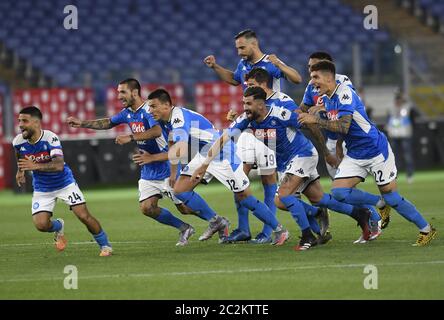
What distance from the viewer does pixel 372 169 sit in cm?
1288

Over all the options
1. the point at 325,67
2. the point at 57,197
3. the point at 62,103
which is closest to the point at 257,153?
the point at 325,67

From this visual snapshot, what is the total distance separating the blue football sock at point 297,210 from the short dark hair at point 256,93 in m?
1.27

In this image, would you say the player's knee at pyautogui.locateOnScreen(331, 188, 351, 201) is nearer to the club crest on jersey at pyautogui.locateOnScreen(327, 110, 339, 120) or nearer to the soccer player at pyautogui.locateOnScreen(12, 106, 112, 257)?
the club crest on jersey at pyautogui.locateOnScreen(327, 110, 339, 120)

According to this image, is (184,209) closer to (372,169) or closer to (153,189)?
(153,189)

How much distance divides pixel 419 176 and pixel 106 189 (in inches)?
322

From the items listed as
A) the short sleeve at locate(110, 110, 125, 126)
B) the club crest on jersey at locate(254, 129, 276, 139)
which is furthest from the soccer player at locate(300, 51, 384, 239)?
the short sleeve at locate(110, 110, 125, 126)

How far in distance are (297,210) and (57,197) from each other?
3.04 m

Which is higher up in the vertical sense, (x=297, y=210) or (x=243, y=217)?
(x=297, y=210)

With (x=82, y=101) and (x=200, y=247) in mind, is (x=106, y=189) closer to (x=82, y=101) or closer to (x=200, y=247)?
(x=82, y=101)

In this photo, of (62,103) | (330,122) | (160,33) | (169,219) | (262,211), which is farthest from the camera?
(160,33)

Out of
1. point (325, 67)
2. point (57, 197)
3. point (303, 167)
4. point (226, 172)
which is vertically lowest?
point (57, 197)

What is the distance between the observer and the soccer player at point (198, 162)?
532 inches

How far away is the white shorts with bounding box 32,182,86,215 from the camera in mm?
13344

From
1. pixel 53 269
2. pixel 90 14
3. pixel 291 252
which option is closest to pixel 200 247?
pixel 291 252
